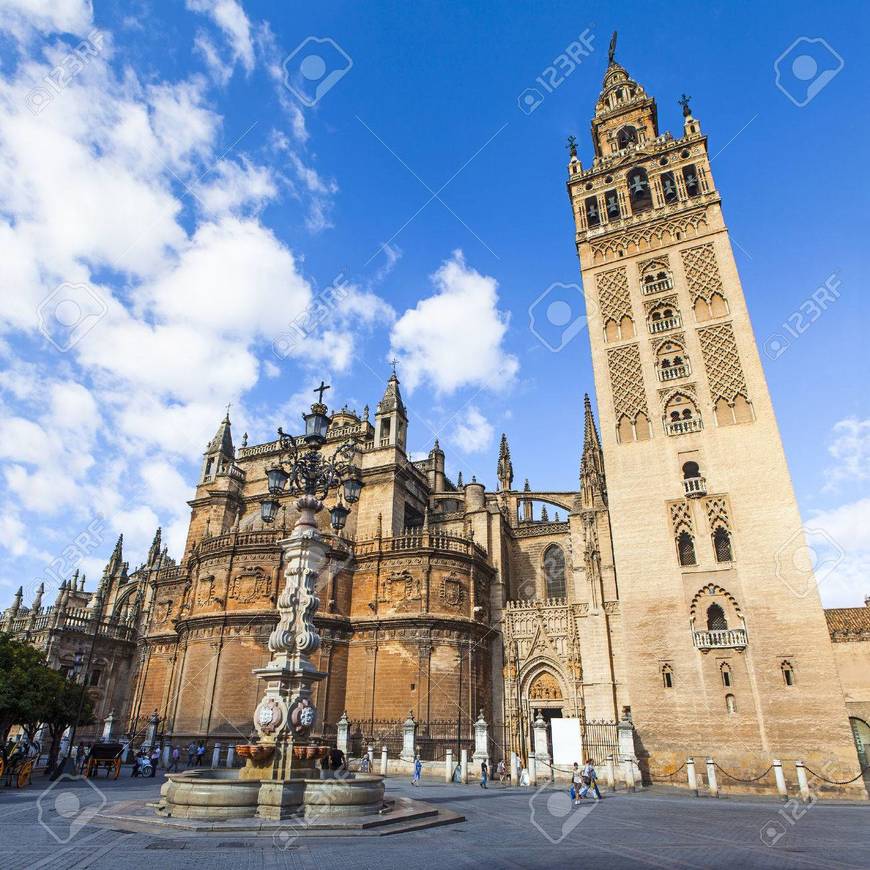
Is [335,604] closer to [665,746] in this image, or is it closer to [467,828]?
[665,746]

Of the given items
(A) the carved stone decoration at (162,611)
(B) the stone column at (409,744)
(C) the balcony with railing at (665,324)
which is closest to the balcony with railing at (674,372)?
(C) the balcony with railing at (665,324)

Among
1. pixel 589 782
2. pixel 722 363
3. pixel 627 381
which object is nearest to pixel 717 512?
pixel 722 363

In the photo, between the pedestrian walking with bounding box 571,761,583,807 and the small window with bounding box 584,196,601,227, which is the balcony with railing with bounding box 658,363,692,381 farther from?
the pedestrian walking with bounding box 571,761,583,807

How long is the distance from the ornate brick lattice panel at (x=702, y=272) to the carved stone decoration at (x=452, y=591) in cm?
1809

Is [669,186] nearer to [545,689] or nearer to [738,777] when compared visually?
[545,689]

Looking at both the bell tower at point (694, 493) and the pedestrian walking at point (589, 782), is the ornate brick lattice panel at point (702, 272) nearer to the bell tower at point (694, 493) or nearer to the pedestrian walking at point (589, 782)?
the bell tower at point (694, 493)

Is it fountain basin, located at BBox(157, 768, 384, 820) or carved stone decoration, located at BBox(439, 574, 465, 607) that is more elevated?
carved stone decoration, located at BBox(439, 574, 465, 607)

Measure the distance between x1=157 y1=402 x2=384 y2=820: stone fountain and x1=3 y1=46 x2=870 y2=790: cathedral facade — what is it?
37.9ft

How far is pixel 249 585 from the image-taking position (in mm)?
29547

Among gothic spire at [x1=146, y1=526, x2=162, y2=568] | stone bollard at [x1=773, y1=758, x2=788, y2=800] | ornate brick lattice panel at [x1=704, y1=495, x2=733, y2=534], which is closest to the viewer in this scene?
stone bollard at [x1=773, y1=758, x2=788, y2=800]

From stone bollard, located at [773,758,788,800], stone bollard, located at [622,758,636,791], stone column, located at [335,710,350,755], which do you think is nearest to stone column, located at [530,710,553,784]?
stone bollard, located at [622,758,636,791]

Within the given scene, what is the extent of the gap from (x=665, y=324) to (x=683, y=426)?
558cm

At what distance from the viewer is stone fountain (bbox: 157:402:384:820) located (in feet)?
31.2

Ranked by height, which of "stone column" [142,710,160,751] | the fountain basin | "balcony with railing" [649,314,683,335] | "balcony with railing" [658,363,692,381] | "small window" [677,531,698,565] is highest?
"balcony with railing" [649,314,683,335]
